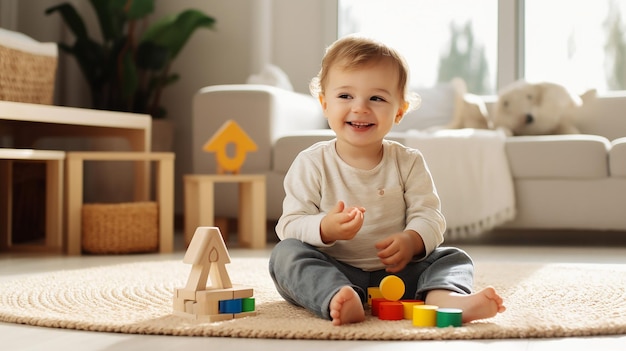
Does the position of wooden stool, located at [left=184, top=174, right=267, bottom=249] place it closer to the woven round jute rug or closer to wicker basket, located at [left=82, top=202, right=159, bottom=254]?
wicker basket, located at [left=82, top=202, right=159, bottom=254]

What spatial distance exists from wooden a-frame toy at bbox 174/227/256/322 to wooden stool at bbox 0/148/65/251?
1.28 meters

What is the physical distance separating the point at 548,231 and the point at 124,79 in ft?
6.22

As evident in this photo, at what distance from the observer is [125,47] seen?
386 cm

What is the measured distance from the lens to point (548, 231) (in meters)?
3.38

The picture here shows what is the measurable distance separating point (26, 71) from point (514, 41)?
2183 millimetres

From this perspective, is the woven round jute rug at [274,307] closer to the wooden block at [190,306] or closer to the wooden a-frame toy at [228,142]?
the wooden block at [190,306]

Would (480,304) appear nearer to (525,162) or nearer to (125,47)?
(525,162)

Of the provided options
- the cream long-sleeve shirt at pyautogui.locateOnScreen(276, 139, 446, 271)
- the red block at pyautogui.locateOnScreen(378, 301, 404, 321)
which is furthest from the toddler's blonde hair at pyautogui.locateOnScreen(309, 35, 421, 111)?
the red block at pyautogui.locateOnScreen(378, 301, 404, 321)

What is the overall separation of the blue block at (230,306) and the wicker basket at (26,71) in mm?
1523

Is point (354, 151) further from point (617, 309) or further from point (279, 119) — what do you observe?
point (279, 119)

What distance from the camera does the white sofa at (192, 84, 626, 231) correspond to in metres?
2.79

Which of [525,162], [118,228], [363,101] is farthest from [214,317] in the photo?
[525,162]

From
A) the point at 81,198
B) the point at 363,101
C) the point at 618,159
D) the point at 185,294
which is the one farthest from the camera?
the point at 618,159

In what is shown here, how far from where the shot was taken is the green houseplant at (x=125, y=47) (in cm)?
379
